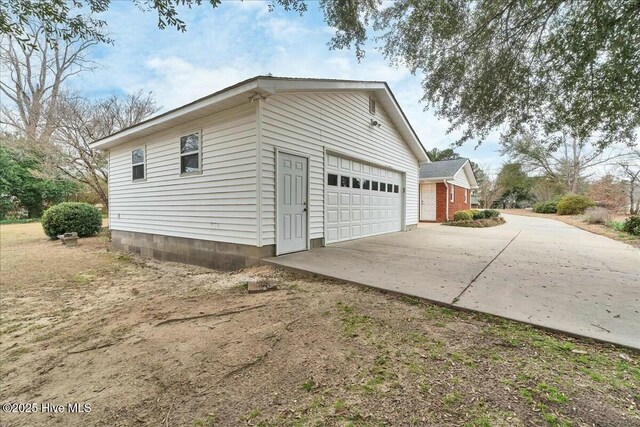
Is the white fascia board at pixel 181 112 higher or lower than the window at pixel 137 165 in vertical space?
higher

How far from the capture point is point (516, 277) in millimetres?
4594

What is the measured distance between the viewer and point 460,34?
5.49 m

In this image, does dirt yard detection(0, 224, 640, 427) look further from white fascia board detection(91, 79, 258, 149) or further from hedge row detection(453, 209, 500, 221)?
hedge row detection(453, 209, 500, 221)

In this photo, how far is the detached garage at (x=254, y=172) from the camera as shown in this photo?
5867 mm

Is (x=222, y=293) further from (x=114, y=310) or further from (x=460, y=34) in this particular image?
(x=460, y=34)

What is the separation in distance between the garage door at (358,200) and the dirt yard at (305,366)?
12.4ft

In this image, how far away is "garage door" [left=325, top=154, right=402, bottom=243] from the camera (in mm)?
7789

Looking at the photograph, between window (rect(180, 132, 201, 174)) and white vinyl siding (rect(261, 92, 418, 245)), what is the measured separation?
2.15m

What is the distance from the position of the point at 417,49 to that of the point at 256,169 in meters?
4.06

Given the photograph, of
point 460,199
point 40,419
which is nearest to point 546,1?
point 40,419

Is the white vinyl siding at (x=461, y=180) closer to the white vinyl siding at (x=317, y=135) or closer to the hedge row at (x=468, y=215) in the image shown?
the hedge row at (x=468, y=215)

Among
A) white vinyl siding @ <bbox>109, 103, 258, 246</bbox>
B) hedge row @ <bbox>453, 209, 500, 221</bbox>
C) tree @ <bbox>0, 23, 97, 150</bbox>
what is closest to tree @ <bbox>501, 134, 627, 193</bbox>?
hedge row @ <bbox>453, 209, 500, 221</bbox>

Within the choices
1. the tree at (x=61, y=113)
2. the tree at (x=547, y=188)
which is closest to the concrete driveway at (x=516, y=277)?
the tree at (x=61, y=113)

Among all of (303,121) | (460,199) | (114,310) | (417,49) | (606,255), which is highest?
(417,49)
